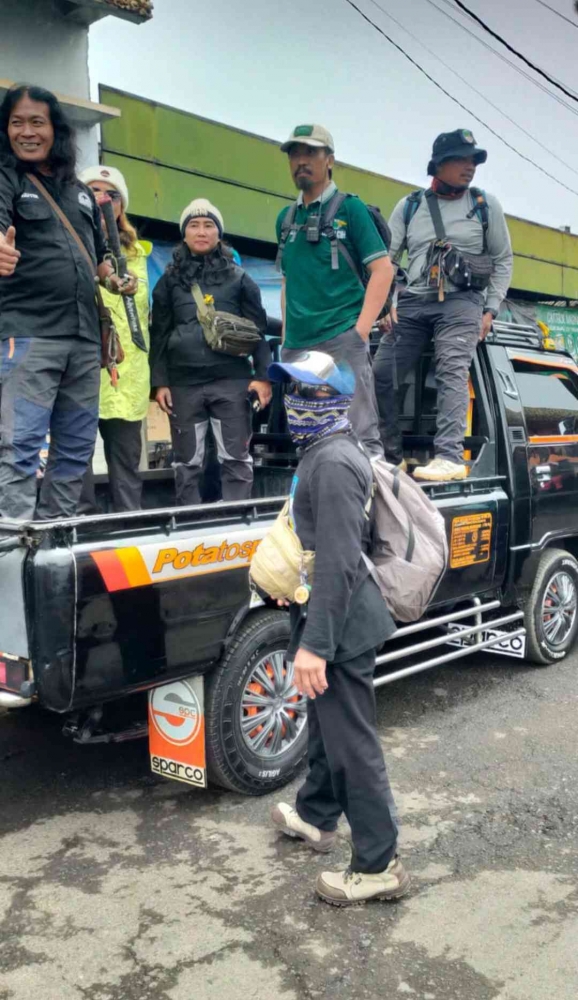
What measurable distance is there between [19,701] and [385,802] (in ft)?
4.03

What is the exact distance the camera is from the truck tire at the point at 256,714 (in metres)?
3.29

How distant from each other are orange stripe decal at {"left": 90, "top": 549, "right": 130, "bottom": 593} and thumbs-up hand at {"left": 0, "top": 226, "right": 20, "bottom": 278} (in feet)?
4.07

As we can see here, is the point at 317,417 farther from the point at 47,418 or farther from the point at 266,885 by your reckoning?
the point at 266,885

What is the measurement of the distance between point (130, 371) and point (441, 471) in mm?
1743

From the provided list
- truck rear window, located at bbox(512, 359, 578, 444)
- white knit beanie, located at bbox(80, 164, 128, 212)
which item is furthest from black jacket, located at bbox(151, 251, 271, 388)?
truck rear window, located at bbox(512, 359, 578, 444)

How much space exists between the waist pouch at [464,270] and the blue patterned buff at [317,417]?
2499 mm

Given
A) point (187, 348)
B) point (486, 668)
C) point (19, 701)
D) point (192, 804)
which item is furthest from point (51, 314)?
point (486, 668)

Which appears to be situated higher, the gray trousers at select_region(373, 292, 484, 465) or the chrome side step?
the gray trousers at select_region(373, 292, 484, 465)

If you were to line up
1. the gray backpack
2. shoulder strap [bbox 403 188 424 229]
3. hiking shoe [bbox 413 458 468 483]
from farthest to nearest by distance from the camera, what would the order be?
shoulder strap [bbox 403 188 424 229], hiking shoe [bbox 413 458 468 483], the gray backpack

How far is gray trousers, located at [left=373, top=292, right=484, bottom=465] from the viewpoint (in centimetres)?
482

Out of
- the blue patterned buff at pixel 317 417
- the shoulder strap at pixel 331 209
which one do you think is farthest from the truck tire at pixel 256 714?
the shoulder strap at pixel 331 209

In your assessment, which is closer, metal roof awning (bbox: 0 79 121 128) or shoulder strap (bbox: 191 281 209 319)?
shoulder strap (bbox: 191 281 209 319)

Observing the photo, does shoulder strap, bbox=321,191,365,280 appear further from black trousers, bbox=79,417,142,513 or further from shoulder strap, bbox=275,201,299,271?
black trousers, bbox=79,417,142,513

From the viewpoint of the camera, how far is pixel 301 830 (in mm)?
3145
